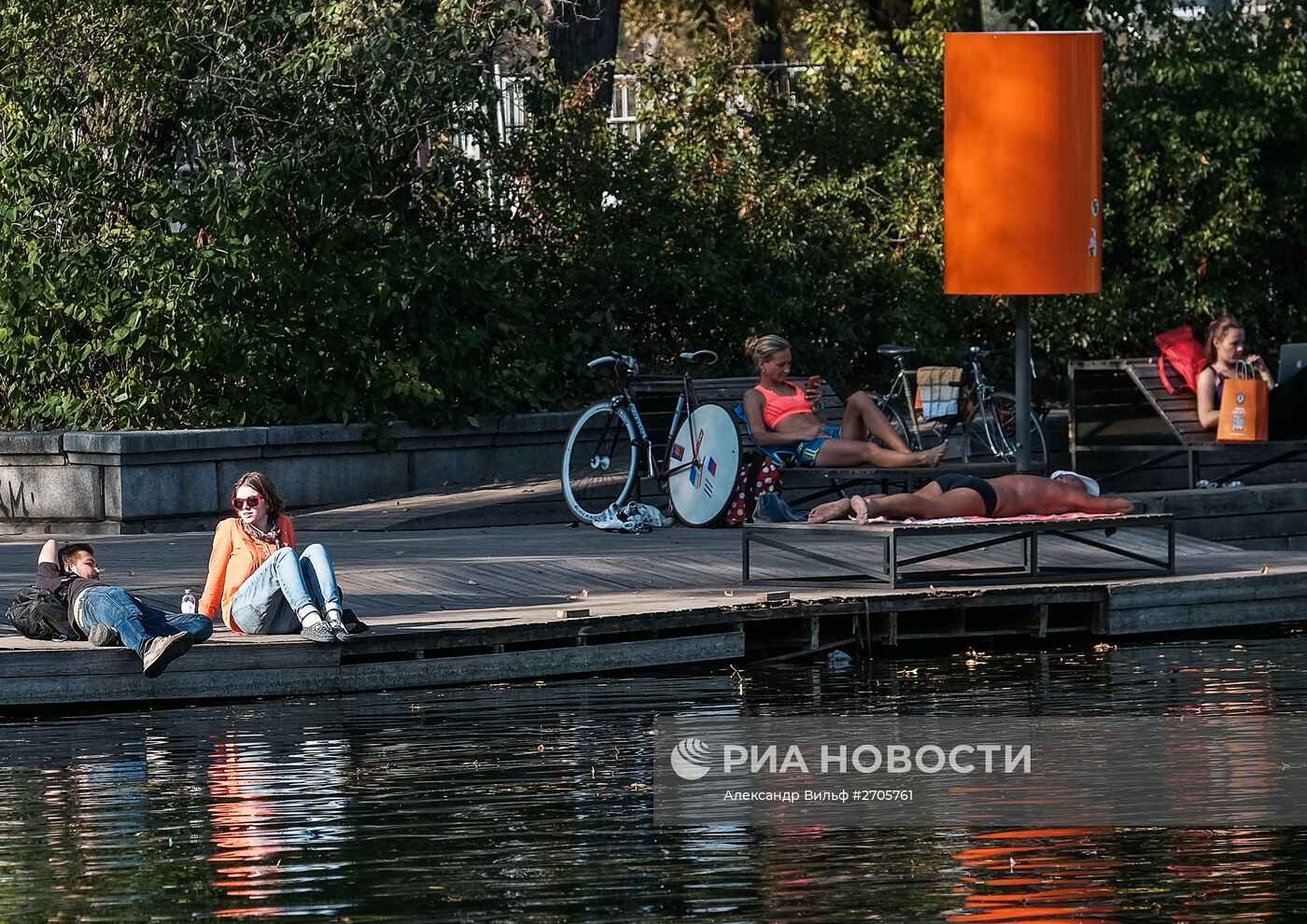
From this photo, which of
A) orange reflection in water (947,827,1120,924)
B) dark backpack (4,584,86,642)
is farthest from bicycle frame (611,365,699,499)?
orange reflection in water (947,827,1120,924)

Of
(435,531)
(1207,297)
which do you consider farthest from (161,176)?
(1207,297)

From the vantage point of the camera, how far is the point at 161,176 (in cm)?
1780

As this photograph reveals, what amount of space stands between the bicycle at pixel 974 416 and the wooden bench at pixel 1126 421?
0.36m

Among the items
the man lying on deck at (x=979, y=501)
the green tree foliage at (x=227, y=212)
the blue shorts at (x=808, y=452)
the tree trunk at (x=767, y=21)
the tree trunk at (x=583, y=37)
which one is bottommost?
the man lying on deck at (x=979, y=501)

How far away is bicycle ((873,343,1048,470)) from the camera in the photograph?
61.1ft

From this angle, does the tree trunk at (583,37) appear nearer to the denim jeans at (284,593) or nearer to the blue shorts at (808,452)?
the blue shorts at (808,452)

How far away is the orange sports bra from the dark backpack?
5.74 m

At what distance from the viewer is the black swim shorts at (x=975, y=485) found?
13453 mm

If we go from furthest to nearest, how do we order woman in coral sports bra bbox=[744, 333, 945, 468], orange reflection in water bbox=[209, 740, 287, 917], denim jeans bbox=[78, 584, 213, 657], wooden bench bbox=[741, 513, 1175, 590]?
1. woman in coral sports bra bbox=[744, 333, 945, 468]
2. wooden bench bbox=[741, 513, 1175, 590]
3. denim jeans bbox=[78, 584, 213, 657]
4. orange reflection in water bbox=[209, 740, 287, 917]

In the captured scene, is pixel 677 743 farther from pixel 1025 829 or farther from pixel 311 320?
pixel 311 320

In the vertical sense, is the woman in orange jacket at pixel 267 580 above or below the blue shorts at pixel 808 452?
below

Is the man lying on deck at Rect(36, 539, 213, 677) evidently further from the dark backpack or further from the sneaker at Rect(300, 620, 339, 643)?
the sneaker at Rect(300, 620, 339, 643)

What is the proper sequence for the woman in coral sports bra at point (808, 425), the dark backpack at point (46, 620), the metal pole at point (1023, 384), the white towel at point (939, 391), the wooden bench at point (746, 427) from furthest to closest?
the white towel at point (939, 391) < the metal pole at point (1023, 384) < the woman in coral sports bra at point (808, 425) < the wooden bench at point (746, 427) < the dark backpack at point (46, 620)

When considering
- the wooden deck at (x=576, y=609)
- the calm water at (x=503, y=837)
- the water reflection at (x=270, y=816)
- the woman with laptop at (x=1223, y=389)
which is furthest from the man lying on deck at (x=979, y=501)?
the woman with laptop at (x=1223, y=389)
